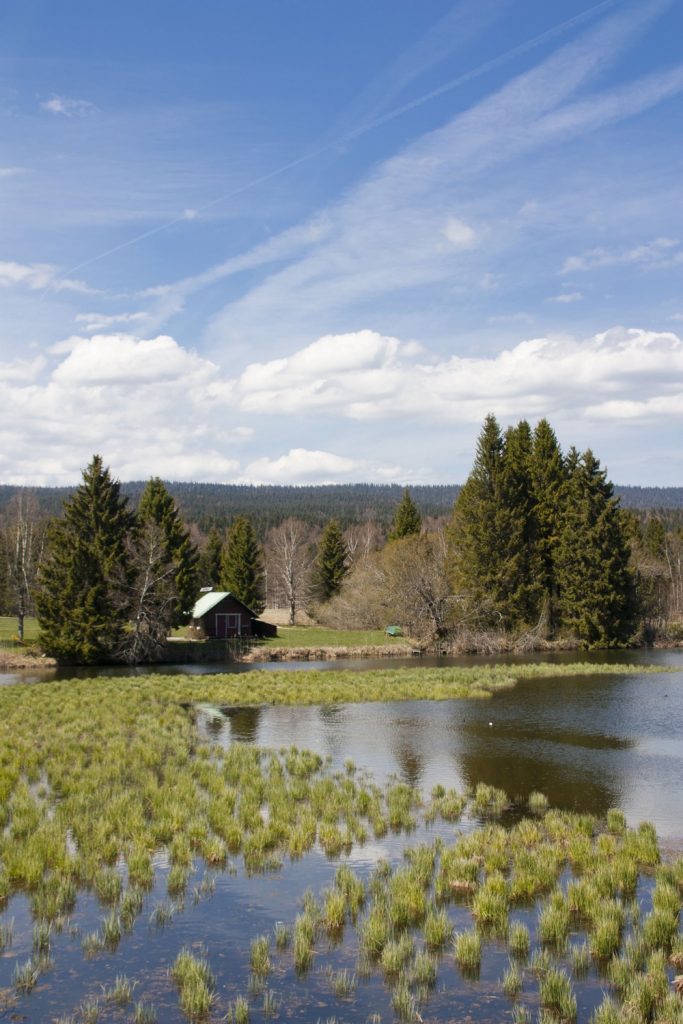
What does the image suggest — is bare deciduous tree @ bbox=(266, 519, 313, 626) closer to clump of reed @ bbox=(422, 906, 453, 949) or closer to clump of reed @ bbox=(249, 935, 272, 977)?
clump of reed @ bbox=(422, 906, 453, 949)

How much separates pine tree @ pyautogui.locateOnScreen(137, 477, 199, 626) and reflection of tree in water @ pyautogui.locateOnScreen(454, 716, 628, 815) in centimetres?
4078

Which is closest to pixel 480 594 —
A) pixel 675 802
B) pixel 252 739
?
pixel 252 739

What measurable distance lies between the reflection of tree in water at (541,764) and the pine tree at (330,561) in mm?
65049

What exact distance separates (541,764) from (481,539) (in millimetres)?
46644

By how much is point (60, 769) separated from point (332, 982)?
41.4ft

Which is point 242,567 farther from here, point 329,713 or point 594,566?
point 329,713

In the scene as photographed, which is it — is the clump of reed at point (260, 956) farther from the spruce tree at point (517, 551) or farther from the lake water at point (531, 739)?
the spruce tree at point (517, 551)

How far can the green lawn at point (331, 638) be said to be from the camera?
66381 mm

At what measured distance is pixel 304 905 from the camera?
12.1 meters

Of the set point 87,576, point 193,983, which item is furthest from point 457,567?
point 193,983

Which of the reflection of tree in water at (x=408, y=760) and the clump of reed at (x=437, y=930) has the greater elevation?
the clump of reed at (x=437, y=930)

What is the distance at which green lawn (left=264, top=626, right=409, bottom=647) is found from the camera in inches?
2613

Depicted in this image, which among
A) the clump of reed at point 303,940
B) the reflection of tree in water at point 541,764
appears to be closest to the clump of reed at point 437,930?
the clump of reed at point 303,940

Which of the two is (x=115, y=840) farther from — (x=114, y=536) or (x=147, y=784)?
(x=114, y=536)
